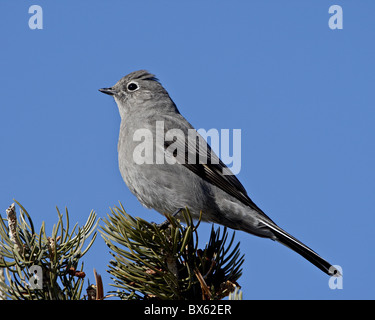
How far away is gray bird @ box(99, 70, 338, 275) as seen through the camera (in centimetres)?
563

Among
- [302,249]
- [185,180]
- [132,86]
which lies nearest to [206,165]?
[185,180]

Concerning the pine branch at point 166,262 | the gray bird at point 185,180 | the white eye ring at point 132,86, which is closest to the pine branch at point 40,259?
the pine branch at point 166,262

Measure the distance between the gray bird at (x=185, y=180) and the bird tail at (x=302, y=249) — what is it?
0.03 ft

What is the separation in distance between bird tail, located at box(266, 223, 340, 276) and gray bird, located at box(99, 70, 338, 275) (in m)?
0.01

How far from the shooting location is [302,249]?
5043 millimetres

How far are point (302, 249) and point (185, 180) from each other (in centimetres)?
155

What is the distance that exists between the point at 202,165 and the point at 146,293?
248cm

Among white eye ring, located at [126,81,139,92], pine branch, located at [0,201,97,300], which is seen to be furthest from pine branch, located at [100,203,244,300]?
white eye ring, located at [126,81,139,92]

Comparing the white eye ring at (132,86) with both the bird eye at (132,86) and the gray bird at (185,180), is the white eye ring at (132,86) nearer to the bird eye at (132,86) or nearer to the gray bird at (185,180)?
the bird eye at (132,86)

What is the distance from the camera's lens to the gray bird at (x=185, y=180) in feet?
18.5

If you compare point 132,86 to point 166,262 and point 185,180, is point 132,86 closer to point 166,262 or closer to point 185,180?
point 185,180

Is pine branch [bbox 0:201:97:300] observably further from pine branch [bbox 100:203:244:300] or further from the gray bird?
the gray bird
